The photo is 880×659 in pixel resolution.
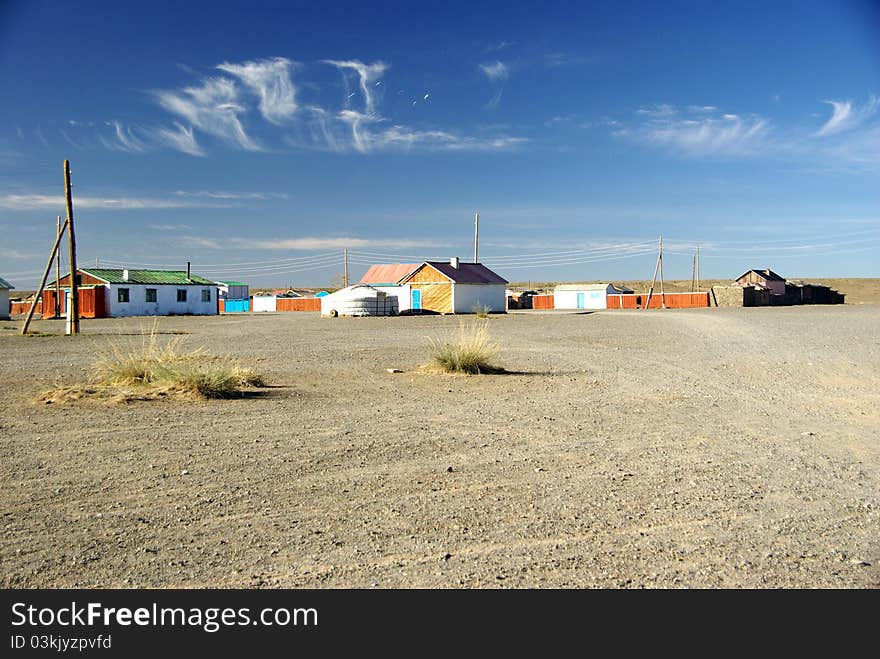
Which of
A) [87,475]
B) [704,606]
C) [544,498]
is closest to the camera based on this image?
[704,606]

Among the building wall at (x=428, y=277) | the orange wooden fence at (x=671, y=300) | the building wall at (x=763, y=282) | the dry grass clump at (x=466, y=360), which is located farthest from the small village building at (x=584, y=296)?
the dry grass clump at (x=466, y=360)

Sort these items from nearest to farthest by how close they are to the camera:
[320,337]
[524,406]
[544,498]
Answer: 1. [544,498]
2. [524,406]
3. [320,337]

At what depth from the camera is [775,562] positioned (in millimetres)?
4523

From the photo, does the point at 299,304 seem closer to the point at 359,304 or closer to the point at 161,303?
the point at 161,303

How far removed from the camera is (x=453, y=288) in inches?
2135

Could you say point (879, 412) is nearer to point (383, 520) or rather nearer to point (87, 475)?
point (383, 520)

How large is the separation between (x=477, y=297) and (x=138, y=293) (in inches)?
Answer: 939

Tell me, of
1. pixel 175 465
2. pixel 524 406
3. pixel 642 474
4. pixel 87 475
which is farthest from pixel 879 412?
pixel 87 475

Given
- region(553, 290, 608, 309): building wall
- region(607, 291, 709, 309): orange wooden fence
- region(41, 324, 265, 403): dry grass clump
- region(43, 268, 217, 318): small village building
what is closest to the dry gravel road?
region(41, 324, 265, 403): dry grass clump

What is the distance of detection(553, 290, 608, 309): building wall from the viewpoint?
78.7 m

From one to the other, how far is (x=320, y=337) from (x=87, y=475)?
19.0 meters

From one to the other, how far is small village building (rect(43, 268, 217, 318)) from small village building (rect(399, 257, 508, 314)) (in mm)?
15648

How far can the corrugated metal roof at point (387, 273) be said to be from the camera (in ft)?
200

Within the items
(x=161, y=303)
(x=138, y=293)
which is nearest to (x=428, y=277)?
(x=161, y=303)
